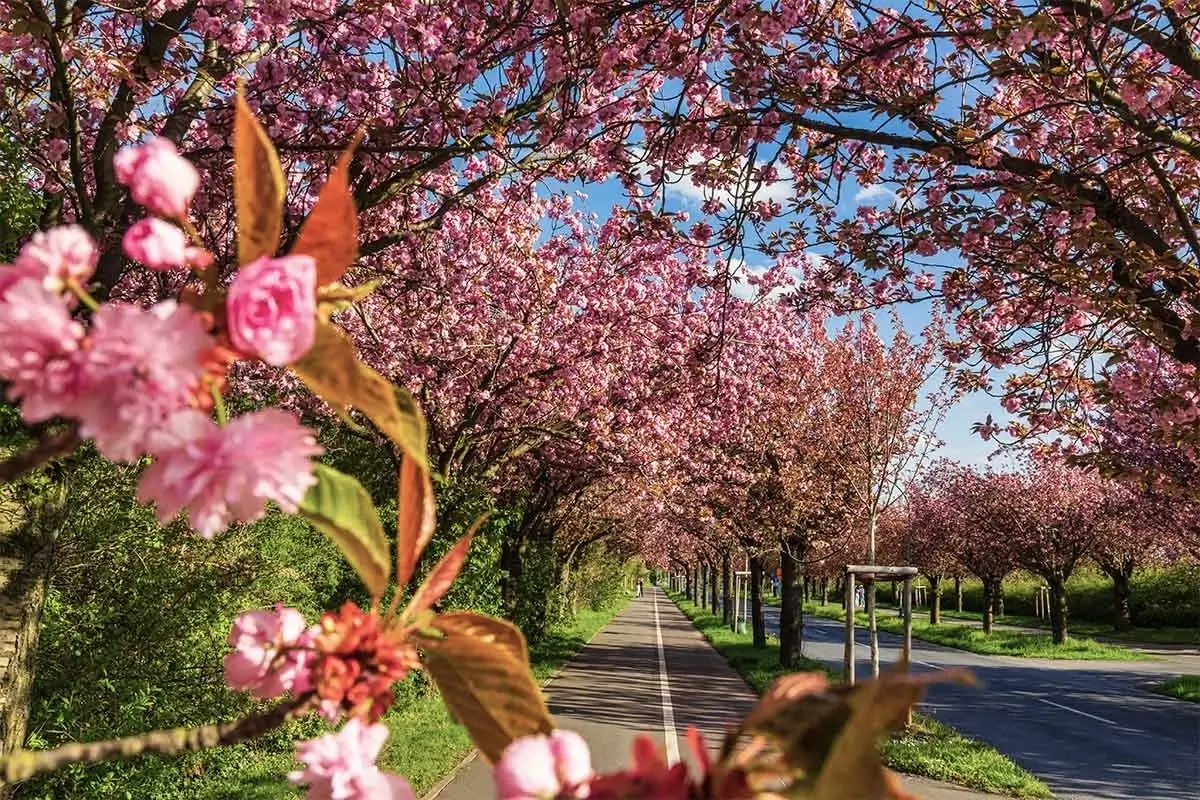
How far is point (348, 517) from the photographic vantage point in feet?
2.40

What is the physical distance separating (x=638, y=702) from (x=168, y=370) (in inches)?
645

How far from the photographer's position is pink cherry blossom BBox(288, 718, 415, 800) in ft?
2.52

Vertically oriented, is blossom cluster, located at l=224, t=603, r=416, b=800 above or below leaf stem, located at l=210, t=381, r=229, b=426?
below

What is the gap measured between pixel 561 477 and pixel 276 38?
18.6 m

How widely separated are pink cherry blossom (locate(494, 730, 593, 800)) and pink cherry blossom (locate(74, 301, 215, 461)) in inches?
14.1

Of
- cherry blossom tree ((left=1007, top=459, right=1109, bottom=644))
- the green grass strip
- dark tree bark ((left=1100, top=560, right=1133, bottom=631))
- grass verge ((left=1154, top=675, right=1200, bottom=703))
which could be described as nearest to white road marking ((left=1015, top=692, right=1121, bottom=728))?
grass verge ((left=1154, top=675, right=1200, bottom=703))

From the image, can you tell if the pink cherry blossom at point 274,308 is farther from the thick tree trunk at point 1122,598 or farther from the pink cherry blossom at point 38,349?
the thick tree trunk at point 1122,598

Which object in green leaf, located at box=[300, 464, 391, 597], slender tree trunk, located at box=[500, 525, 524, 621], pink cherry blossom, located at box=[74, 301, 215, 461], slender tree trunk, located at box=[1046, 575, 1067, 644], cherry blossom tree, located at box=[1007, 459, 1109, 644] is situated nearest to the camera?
pink cherry blossom, located at box=[74, 301, 215, 461]

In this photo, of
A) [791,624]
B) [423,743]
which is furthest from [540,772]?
[791,624]

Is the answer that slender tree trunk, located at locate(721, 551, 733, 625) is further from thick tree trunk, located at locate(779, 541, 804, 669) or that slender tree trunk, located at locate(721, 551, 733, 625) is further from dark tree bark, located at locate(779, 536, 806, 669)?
thick tree trunk, located at locate(779, 541, 804, 669)

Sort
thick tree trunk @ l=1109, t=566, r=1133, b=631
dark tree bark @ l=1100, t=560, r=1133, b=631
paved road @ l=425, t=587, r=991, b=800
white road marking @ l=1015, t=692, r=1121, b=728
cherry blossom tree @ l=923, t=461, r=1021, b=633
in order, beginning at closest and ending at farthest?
1. paved road @ l=425, t=587, r=991, b=800
2. white road marking @ l=1015, t=692, r=1121, b=728
3. cherry blossom tree @ l=923, t=461, r=1021, b=633
4. dark tree bark @ l=1100, t=560, r=1133, b=631
5. thick tree trunk @ l=1109, t=566, r=1133, b=631

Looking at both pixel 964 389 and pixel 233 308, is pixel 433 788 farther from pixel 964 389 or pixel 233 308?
pixel 233 308

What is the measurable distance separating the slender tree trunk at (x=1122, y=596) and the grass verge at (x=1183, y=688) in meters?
23.2

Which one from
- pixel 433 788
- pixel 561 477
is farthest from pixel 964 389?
pixel 561 477
